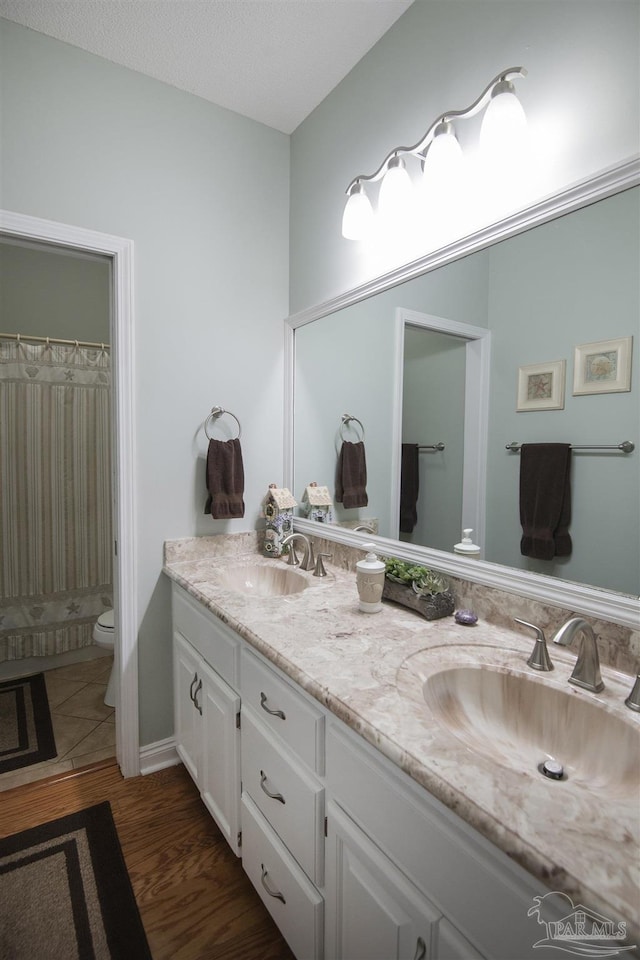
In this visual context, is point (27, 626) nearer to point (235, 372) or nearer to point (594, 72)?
point (235, 372)

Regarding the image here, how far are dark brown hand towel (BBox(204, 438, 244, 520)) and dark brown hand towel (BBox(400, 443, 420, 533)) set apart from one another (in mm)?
729

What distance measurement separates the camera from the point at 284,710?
104cm

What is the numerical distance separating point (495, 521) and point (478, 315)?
57 cm

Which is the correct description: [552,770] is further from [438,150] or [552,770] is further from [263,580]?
[438,150]

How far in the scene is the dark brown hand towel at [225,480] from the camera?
190cm

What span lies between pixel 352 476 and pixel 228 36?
1.61 meters

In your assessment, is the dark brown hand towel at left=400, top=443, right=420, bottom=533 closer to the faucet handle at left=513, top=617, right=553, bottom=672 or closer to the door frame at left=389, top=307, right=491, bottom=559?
the door frame at left=389, top=307, right=491, bottom=559

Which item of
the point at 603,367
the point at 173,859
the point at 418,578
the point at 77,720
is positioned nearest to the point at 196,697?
the point at 173,859

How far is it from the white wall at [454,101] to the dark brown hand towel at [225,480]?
746 mm

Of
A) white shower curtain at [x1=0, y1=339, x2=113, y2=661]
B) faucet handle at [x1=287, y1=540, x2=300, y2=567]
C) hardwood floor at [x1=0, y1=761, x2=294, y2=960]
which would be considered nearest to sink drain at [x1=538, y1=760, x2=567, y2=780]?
hardwood floor at [x1=0, y1=761, x2=294, y2=960]

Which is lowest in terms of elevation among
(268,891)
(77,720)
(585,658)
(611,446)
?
(77,720)

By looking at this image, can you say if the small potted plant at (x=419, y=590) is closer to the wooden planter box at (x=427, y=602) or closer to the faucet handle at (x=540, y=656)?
the wooden planter box at (x=427, y=602)

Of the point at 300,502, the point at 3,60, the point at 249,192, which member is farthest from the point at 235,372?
the point at 3,60

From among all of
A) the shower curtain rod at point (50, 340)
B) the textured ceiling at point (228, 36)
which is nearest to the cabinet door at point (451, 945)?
the textured ceiling at point (228, 36)
